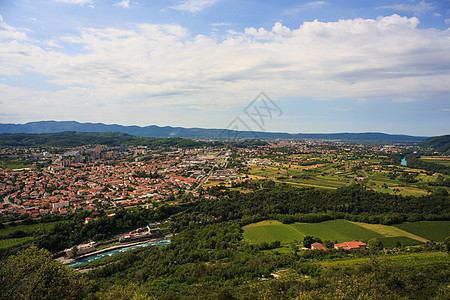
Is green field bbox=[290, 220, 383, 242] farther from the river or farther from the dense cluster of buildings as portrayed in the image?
the dense cluster of buildings

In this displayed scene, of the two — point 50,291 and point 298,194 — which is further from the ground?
point 50,291

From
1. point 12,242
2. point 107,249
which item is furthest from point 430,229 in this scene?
point 12,242

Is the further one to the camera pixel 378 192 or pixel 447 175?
pixel 447 175

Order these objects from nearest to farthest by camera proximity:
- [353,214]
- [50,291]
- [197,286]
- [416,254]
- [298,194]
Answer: [50,291], [197,286], [416,254], [353,214], [298,194]

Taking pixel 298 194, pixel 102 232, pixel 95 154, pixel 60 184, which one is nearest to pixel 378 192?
pixel 298 194

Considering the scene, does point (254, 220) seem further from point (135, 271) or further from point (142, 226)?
point (135, 271)

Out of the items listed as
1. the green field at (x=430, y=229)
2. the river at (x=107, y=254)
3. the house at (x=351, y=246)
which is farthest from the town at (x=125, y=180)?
the house at (x=351, y=246)

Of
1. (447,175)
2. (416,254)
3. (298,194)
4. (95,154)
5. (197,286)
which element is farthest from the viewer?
(95,154)
